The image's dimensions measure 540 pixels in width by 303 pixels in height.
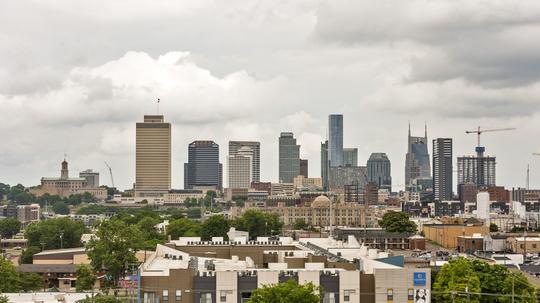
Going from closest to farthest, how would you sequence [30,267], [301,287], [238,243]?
[301,287] < [238,243] < [30,267]

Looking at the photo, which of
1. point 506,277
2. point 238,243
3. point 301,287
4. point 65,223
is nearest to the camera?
point 301,287

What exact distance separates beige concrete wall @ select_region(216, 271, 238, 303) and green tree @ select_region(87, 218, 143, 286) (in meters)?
44.6

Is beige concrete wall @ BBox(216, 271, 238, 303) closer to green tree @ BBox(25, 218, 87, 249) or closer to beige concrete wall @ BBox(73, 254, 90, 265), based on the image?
beige concrete wall @ BBox(73, 254, 90, 265)

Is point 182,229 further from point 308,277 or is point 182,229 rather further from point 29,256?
point 308,277

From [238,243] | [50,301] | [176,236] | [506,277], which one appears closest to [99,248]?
[238,243]

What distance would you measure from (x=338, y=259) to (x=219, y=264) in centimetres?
983

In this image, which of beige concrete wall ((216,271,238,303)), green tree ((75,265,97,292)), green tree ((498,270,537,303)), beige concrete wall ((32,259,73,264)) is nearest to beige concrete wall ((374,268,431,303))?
beige concrete wall ((216,271,238,303))

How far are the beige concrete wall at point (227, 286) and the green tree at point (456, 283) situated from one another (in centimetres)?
1474

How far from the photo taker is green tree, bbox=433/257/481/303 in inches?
3120

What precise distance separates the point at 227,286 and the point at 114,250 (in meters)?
47.3

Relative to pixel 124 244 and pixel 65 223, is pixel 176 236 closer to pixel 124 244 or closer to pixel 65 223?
pixel 65 223

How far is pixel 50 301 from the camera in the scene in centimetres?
8431

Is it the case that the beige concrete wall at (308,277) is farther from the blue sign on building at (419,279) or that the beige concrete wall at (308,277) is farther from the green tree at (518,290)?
the green tree at (518,290)

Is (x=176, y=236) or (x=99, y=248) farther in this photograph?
(x=176, y=236)
